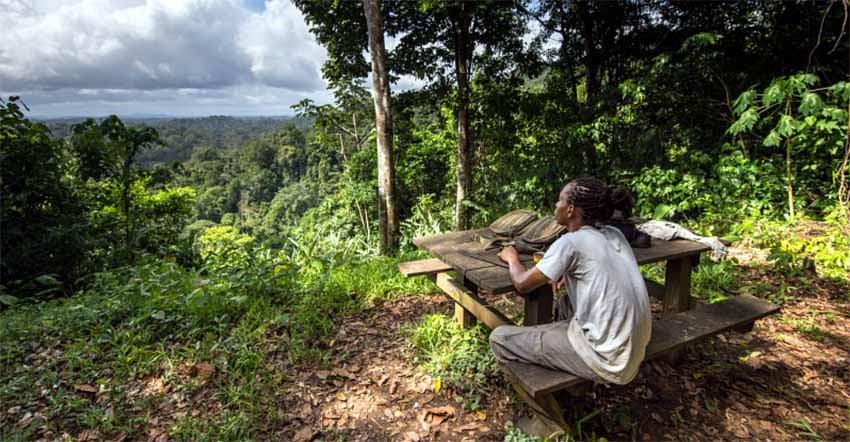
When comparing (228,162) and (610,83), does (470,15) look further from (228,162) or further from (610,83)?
(228,162)

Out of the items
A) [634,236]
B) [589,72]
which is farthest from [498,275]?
[589,72]

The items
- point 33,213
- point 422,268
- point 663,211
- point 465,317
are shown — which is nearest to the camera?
point 465,317

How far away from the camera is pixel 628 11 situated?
256 inches

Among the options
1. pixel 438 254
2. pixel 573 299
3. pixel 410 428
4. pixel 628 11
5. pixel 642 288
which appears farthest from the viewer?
pixel 628 11

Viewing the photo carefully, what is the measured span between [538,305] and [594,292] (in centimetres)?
63

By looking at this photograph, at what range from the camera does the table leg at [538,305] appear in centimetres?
234

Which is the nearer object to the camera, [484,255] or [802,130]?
[484,255]

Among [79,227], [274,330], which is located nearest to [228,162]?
[79,227]

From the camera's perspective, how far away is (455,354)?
2715mm

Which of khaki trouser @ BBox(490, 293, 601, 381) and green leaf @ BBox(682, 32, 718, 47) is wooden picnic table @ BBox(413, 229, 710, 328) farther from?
green leaf @ BBox(682, 32, 718, 47)

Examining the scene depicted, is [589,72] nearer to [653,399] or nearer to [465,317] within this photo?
[465,317]

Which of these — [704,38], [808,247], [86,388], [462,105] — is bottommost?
[86,388]

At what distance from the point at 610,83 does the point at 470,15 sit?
2737mm

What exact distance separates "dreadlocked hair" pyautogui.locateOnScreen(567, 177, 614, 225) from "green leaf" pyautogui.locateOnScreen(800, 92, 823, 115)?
4.26m
